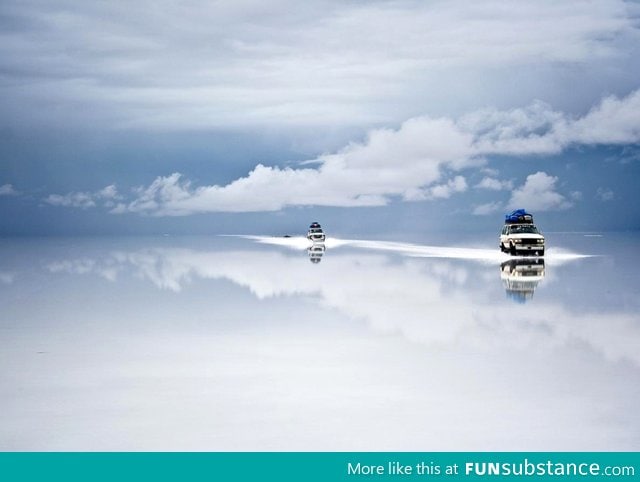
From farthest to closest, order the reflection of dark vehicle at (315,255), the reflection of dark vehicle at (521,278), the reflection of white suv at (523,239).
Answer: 1. the reflection of white suv at (523,239)
2. the reflection of dark vehicle at (315,255)
3. the reflection of dark vehicle at (521,278)

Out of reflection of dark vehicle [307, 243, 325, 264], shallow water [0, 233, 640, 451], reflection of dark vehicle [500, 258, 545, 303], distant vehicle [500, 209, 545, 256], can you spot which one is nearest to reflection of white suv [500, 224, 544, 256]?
distant vehicle [500, 209, 545, 256]

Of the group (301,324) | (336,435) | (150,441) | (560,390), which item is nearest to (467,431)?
(336,435)

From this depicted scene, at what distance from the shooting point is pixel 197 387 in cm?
1177

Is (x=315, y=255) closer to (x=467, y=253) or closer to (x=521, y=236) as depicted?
(x=467, y=253)

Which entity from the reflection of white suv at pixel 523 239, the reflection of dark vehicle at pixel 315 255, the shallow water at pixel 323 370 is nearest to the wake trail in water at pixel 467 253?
the reflection of white suv at pixel 523 239

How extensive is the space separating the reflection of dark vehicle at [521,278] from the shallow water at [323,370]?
0.31 meters

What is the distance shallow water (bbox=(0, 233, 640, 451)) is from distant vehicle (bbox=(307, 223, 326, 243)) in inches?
2630

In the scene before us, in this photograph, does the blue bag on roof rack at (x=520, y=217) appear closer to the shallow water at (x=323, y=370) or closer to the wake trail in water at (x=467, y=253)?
the wake trail in water at (x=467, y=253)

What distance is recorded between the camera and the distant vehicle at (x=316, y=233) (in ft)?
306

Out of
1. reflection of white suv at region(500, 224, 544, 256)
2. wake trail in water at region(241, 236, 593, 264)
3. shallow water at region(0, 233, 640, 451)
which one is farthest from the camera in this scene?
reflection of white suv at region(500, 224, 544, 256)

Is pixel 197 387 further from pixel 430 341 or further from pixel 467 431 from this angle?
pixel 430 341

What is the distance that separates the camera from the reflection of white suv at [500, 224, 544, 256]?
165 feet

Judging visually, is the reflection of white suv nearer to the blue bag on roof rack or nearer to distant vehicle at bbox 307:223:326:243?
the blue bag on roof rack

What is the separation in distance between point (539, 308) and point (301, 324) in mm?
6290
